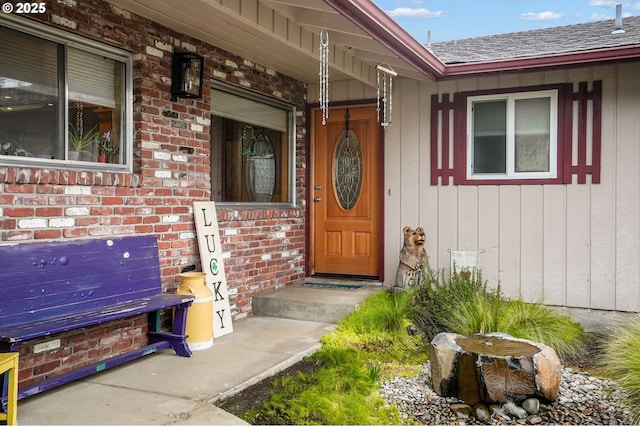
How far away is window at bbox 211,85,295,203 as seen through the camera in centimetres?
535

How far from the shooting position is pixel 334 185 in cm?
664

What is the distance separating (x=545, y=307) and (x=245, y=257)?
10.0ft

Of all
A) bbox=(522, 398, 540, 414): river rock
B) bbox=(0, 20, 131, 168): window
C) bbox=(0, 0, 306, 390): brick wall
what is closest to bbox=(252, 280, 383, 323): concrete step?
bbox=(0, 0, 306, 390): brick wall

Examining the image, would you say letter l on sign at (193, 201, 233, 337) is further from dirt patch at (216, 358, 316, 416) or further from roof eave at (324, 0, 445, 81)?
roof eave at (324, 0, 445, 81)

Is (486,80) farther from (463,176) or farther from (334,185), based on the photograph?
(334,185)

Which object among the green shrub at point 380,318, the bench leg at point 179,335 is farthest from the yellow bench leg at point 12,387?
the green shrub at point 380,318

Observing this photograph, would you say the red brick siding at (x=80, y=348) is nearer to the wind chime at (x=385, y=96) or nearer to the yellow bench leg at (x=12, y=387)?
the yellow bench leg at (x=12, y=387)

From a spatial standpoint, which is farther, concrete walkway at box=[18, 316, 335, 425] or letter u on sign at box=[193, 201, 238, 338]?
letter u on sign at box=[193, 201, 238, 338]

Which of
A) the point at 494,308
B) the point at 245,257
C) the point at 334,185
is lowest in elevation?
the point at 494,308

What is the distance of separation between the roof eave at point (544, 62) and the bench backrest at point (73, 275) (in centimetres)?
361

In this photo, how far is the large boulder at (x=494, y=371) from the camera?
3.34 m

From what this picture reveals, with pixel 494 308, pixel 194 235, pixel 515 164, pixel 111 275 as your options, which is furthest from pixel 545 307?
pixel 111 275

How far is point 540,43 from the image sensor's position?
593 centimetres

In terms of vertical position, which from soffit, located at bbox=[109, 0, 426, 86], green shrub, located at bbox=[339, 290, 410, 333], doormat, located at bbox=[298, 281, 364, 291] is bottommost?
green shrub, located at bbox=[339, 290, 410, 333]
